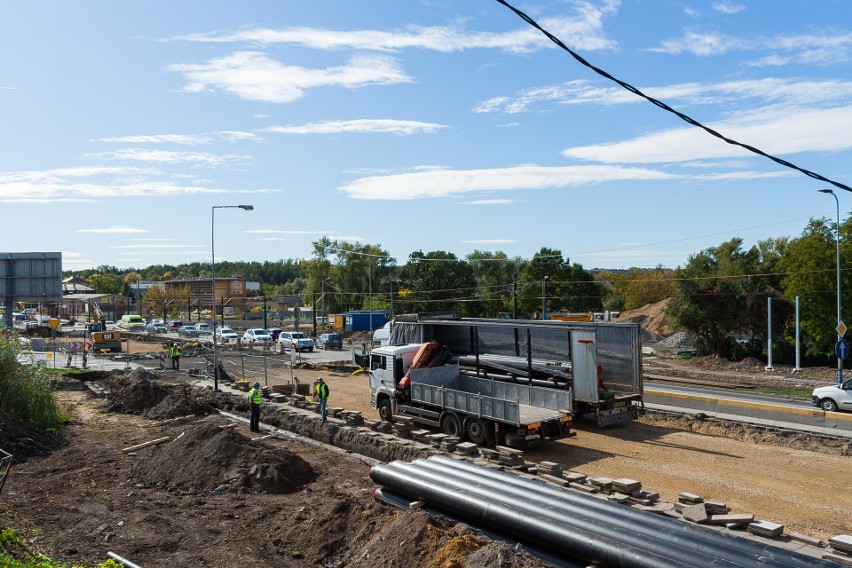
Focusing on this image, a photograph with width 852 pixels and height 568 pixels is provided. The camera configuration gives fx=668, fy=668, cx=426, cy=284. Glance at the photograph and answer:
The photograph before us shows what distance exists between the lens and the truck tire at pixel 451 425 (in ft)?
64.5

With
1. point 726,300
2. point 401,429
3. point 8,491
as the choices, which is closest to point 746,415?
point 401,429

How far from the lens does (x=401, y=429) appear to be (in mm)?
20422

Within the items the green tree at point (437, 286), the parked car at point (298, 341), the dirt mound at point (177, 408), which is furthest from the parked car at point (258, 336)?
the dirt mound at point (177, 408)

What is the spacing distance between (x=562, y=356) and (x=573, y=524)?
14.6 m

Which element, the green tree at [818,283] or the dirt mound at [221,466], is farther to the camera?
the green tree at [818,283]

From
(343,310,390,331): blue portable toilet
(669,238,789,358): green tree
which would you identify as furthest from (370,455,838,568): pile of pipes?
(343,310,390,331): blue portable toilet

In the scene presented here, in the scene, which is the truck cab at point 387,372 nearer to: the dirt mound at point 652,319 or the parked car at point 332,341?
the parked car at point 332,341

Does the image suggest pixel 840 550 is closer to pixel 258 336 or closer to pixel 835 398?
pixel 835 398

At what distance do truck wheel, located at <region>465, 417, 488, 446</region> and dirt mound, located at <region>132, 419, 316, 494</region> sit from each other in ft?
16.4

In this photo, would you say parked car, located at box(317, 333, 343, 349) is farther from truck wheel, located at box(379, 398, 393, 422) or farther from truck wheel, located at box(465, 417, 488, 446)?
truck wheel, located at box(465, 417, 488, 446)

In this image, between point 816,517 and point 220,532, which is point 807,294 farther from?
point 220,532

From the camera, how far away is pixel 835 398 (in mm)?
23469

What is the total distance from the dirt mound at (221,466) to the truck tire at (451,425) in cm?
495

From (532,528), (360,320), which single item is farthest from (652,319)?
(532,528)
